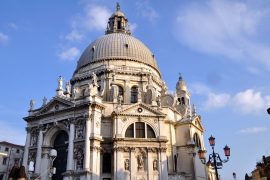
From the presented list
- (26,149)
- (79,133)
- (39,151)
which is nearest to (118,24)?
(79,133)

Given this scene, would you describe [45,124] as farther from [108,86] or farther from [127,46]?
[127,46]

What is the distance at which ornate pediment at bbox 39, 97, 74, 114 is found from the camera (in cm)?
3769

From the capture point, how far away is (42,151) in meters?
37.7

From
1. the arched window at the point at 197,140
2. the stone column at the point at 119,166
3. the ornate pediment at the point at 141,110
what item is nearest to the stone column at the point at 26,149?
the stone column at the point at 119,166

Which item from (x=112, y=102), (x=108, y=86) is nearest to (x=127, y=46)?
(x=108, y=86)

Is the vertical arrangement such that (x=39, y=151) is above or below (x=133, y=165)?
above

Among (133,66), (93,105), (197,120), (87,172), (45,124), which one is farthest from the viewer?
(133,66)

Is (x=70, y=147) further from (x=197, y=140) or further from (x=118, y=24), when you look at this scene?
(x=118, y=24)

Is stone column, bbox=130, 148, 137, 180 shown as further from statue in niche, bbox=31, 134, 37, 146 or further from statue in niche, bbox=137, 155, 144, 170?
statue in niche, bbox=31, 134, 37, 146

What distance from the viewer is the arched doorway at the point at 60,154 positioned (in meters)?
36.4

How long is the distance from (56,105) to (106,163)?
961 centimetres

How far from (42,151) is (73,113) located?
20.2 feet

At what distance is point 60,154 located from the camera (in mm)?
37469

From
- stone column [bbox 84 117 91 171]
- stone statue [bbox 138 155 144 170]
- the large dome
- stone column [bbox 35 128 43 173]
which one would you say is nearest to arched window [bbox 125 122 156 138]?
stone statue [bbox 138 155 144 170]
